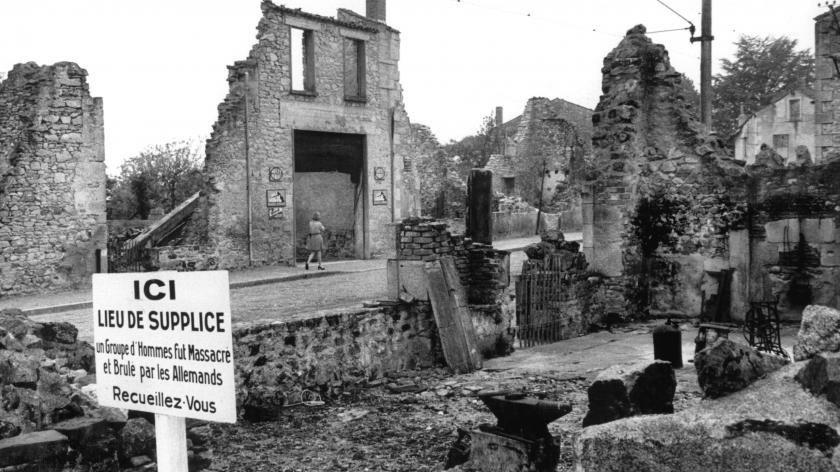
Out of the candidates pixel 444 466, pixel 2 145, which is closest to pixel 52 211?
pixel 2 145

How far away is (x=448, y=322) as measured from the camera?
442 inches

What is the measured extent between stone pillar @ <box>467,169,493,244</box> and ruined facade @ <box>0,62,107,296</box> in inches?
373

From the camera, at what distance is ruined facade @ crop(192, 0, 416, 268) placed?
20.5m

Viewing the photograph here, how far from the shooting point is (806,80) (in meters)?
44.4

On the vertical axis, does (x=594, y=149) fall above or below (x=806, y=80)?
below

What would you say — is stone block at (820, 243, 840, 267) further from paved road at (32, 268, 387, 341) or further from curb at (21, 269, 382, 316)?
curb at (21, 269, 382, 316)

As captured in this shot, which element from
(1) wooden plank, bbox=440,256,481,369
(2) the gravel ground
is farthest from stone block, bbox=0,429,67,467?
(1) wooden plank, bbox=440,256,481,369

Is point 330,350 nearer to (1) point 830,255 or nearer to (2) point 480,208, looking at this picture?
(2) point 480,208

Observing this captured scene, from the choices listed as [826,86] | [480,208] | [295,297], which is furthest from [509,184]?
[480,208]

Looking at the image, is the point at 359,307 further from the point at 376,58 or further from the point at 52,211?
the point at 376,58

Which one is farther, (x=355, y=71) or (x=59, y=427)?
(x=355, y=71)

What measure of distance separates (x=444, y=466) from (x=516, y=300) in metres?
6.11

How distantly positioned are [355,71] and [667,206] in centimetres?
1125

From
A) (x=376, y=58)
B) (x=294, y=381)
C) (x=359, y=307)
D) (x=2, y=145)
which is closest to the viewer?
(x=294, y=381)
